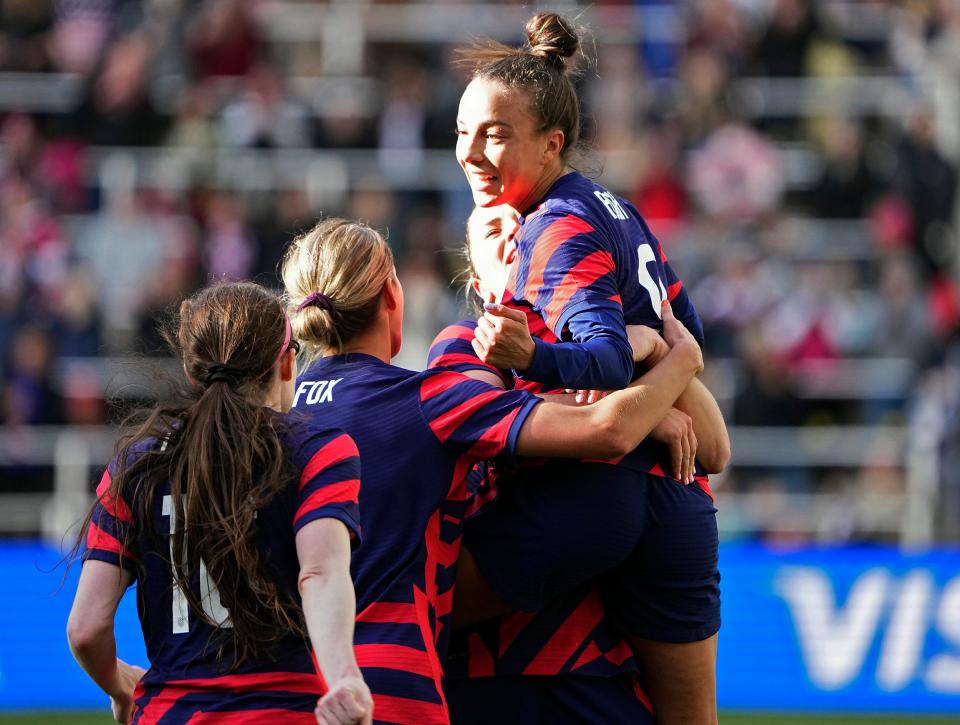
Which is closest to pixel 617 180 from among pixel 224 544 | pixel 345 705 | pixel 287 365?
pixel 287 365

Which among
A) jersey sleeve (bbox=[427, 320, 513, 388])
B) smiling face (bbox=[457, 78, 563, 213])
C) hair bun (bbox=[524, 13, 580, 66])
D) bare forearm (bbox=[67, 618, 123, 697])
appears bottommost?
bare forearm (bbox=[67, 618, 123, 697])

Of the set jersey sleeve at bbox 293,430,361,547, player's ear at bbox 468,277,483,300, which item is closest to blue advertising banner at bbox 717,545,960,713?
player's ear at bbox 468,277,483,300

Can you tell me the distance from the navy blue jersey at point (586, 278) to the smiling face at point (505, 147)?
7 centimetres

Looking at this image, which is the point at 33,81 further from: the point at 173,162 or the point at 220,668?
the point at 220,668

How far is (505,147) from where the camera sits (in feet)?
12.3

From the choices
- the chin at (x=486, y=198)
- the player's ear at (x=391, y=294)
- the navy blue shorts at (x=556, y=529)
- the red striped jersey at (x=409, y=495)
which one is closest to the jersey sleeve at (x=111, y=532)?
the red striped jersey at (x=409, y=495)

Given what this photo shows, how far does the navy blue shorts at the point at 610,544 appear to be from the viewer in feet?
11.6

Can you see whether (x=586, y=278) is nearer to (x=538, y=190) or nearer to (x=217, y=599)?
(x=538, y=190)

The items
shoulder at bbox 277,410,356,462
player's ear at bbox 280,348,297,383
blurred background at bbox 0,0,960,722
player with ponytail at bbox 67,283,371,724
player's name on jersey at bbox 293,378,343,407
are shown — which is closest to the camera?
player with ponytail at bbox 67,283,371,724

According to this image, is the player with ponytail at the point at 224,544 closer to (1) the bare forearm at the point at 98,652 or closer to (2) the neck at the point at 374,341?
(1) the bare forearm at the point at 98,652

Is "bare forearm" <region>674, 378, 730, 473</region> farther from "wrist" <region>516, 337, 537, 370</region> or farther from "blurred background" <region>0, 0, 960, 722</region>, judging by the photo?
"blurred background" <region>0, 0, 960, 722</region>

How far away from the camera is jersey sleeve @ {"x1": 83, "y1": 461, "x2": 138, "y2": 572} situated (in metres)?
3.04

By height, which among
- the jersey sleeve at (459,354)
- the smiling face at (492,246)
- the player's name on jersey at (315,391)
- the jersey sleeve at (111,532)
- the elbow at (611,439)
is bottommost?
the jersey sleeve at (111,532)

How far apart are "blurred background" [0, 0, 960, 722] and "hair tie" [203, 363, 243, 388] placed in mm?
6811
